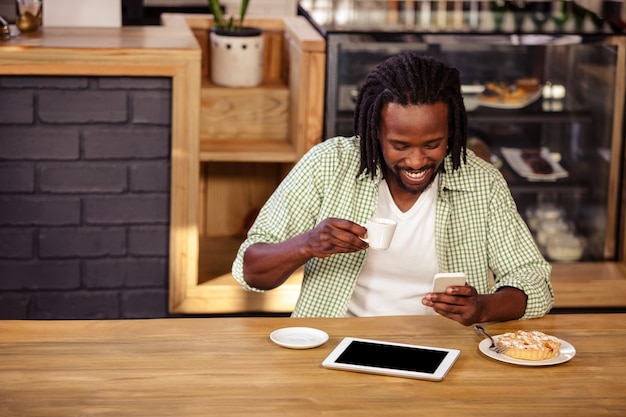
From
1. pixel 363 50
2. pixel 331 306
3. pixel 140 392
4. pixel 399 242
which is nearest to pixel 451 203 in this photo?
pixel 399 242

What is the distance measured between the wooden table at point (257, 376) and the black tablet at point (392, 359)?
0.02 meters

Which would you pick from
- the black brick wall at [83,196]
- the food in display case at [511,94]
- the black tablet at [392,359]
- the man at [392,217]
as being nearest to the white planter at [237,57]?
the black brick wall at [83,196]

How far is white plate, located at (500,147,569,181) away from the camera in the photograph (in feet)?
13.6

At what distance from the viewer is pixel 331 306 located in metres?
2.64

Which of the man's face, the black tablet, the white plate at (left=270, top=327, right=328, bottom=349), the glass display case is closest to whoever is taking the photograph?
the black tablet

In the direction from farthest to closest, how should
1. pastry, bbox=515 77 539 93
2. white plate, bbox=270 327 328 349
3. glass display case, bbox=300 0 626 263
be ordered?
pastry, bbox=515 77 539 93 → glass display case, bbox=300 0 626 263 → white plate, bbox=270 327 328 349

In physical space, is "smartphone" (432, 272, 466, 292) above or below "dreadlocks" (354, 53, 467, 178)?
below

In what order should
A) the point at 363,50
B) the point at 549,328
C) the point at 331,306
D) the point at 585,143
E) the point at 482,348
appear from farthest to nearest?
the point at 585,143
the point at 363,50
the point at 331,306
the point at 549,328
the point at 482,348

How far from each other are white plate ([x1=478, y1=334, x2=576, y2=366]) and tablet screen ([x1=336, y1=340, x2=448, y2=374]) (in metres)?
0.09

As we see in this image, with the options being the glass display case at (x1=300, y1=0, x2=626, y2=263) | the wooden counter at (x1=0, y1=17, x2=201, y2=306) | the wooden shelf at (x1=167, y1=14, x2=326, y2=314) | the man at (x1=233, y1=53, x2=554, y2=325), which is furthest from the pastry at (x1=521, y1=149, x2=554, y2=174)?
the man at (x1=233, y1=53, x2=554, y2=325)

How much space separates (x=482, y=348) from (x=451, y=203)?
56 centimetres

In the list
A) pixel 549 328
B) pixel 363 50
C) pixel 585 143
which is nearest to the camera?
pixel 549 328

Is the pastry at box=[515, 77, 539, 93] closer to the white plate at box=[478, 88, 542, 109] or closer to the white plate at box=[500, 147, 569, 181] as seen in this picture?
the white plate at box=[478, 88, 542, 109]

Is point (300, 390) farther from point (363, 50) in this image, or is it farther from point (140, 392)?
point (363, 50)
